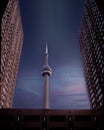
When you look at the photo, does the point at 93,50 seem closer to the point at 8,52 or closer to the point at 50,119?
the point at 8,52

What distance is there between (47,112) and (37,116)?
3454 mm

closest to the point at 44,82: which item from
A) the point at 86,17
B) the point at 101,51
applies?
the point at 86,17

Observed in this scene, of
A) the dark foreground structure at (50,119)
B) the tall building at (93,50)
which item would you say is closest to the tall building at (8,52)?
the dark foreground structure at (50,119)

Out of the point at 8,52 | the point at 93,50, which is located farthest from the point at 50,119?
the point at 8,52

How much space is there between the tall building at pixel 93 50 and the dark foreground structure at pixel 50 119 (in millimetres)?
15786

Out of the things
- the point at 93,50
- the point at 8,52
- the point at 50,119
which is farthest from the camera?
the point at 8,52

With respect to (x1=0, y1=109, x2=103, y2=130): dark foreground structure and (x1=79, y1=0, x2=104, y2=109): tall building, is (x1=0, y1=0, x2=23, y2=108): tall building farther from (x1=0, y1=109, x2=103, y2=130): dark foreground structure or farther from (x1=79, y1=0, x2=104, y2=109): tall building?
(x1=79, y1=0, x2=104, y2=109): tall building

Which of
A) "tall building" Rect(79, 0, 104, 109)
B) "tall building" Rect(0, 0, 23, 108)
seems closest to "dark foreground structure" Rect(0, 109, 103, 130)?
"tall building" Rect(79, 0, 104, 109)

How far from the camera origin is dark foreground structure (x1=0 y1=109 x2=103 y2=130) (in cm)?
5800

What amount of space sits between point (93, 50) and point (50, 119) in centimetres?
4325

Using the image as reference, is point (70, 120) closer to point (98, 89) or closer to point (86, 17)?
point (98, 89)

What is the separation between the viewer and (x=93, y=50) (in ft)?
292

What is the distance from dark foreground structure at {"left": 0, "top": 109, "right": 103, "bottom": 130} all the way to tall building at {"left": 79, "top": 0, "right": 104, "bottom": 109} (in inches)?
621

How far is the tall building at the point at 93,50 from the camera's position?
261 ft
